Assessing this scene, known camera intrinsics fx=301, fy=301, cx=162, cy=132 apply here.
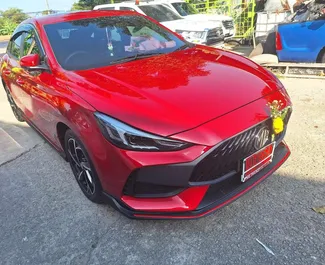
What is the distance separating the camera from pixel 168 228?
232 centimetres

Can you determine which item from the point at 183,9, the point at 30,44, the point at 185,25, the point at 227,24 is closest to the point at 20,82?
the point at 30,44

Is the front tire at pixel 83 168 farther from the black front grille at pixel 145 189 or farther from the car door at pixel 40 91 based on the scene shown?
the black front grille at pixel 145 189

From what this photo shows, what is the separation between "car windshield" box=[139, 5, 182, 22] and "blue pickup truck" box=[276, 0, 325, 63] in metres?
4.01

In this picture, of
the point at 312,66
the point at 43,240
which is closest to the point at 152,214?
the point at 43,240

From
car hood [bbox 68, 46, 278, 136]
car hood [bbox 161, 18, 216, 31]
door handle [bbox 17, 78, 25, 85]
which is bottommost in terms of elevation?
car hood [bbox 161, 18, 216, 31]

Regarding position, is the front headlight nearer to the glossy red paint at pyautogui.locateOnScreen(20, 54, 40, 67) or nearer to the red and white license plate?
the red and white license plate

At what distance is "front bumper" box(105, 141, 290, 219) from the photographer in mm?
1983

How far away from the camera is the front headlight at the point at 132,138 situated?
185 centimetres

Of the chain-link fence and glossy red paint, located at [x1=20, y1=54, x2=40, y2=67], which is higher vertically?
glossy red paint, located at [x1=20, y1=54, x2=40, y2=67]

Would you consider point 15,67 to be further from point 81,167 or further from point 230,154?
point 230,154

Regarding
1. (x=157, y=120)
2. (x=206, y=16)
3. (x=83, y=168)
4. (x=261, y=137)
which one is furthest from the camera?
(x=206, y=16)

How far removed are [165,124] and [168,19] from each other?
7889 millimetres

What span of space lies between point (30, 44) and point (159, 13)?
6.57 meters

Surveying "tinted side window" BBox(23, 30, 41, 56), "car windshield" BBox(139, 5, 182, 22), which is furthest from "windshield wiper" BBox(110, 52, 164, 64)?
"car windshield" BBox(139, 5, 182, 22)
